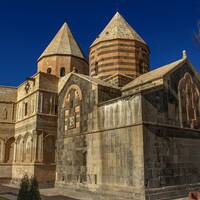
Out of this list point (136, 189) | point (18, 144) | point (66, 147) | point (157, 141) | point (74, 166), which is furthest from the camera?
point (18, 144)

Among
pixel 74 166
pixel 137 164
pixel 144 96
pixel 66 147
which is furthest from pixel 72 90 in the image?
pixel 137 164

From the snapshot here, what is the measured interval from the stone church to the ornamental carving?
0.21 ft

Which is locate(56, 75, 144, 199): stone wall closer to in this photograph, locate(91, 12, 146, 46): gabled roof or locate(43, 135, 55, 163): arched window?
locate(43, 135, 55, 163): arched window

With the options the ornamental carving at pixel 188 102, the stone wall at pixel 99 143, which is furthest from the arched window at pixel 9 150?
the ornamental carving at pixel 188 102

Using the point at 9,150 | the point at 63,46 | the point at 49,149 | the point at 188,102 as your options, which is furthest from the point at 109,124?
the point at 63,46

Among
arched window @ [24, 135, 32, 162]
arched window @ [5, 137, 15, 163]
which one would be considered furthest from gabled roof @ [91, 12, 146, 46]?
arched window @ [5, 137, 15, 163]

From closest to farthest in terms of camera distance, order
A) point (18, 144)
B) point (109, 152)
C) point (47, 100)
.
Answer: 1. point (109, 152)
2. point (47, 100)
3. point (18, 144)

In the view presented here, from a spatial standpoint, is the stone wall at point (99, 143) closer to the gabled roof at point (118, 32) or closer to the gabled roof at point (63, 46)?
the gabled roof at point (118, 32)

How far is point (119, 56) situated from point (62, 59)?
6.10 metres

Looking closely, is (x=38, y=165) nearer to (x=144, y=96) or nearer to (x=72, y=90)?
(x=72, y=90)

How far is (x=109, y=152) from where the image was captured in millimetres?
14336

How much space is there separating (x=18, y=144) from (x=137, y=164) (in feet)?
43.1

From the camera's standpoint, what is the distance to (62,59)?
24.7 meters

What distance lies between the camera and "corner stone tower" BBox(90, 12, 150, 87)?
827 inches
